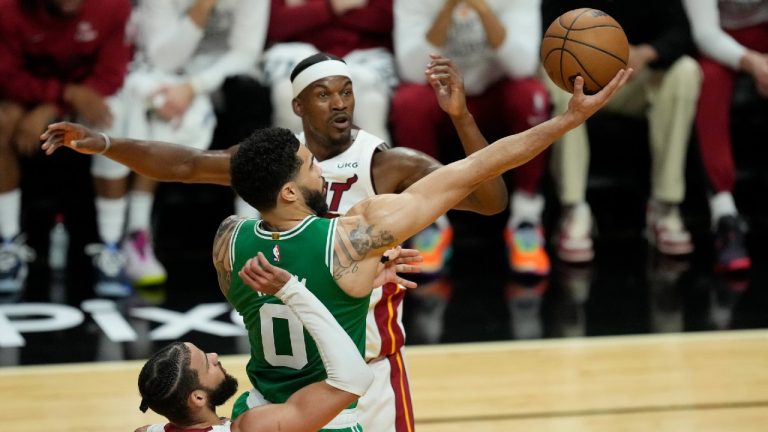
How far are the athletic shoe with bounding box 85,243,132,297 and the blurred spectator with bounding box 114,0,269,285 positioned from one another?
0.37 feet

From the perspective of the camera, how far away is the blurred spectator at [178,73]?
275 inches

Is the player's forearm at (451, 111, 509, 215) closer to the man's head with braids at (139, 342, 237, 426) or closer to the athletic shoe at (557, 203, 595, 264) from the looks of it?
the man's head with braids at (139, 342, 237, 426)

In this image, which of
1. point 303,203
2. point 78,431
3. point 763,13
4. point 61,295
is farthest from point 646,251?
point 303,203

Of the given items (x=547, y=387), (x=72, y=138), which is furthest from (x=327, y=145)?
(x=547, y=387)

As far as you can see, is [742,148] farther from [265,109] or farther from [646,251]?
[265,109]

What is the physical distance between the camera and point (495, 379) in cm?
552

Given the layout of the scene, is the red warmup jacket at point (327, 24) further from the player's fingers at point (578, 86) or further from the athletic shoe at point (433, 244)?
the player's fingers at point (578, 86)

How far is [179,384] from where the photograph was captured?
336 cm

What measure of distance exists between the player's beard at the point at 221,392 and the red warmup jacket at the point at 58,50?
3719 mm

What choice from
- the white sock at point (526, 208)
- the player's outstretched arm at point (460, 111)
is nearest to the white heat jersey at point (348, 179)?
the player's outstretched arm at point (460, 111)

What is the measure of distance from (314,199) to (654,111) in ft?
14.6

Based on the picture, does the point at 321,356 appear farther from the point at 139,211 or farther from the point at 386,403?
the point at 139,211

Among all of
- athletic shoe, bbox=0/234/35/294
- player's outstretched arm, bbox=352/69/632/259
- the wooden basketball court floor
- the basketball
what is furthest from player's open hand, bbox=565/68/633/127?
athletic shoe, bbox=0/234/35/294

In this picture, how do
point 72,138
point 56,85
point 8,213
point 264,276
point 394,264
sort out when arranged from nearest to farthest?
1. point 264,276
2. point 394,264
3. point 72,138
4. point 56,85
5. point 8,213
